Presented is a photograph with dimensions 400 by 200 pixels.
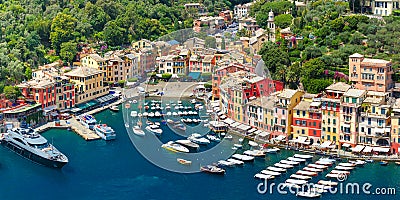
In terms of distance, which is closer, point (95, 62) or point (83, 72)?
point (83, 72)

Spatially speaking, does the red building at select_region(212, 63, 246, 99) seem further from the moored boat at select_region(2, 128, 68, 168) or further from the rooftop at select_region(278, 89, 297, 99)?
the moored boat at select_region(2, 128, 68, 168)

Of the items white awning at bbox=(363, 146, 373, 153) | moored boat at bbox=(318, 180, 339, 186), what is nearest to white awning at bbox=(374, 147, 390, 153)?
white awning at bbox=(363, 146, 373, 153)

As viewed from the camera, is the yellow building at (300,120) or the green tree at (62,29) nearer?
the yellow building at (300,120)

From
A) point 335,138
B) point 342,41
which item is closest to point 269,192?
point 335,138

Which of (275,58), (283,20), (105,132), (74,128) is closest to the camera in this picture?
(105,132)

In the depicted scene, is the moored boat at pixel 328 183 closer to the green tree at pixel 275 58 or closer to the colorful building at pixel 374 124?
the colorful building at pixel 374 124

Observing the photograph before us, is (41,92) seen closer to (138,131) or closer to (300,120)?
(138,131)

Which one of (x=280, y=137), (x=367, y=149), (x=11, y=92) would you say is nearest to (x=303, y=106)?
(x=280, y=137)

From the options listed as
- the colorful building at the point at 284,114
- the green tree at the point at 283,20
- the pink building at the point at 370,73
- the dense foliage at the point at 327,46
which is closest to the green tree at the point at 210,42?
the dense foliage at the point at 327,46
